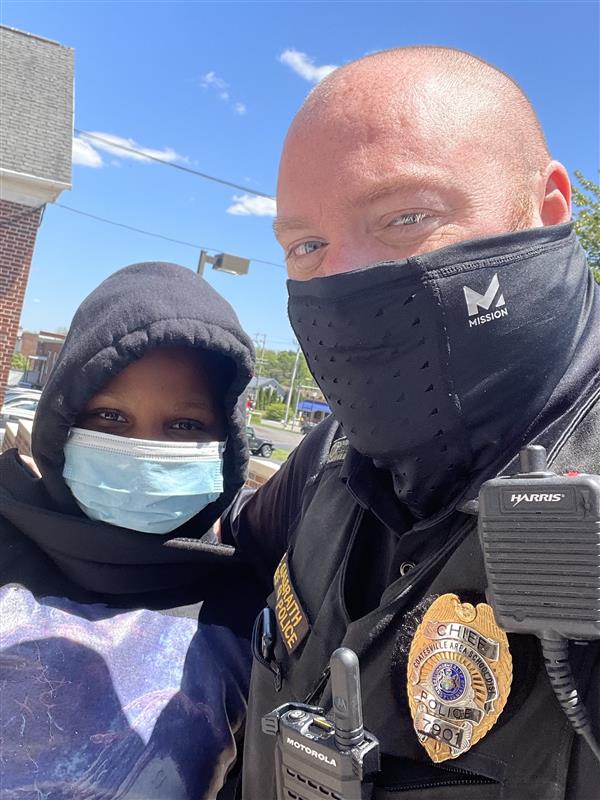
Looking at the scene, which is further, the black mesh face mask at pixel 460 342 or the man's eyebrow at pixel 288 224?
the man's eyebrow at pixel 288 224

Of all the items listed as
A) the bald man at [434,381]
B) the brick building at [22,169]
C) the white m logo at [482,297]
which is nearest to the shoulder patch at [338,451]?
the bald man at [434,381]

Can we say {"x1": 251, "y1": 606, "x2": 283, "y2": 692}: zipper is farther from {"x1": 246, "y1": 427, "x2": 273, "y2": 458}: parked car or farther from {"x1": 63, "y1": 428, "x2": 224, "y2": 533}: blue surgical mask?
{"x1": 246, "y1": 427, "x2": 273, "y2": 458}: parked car

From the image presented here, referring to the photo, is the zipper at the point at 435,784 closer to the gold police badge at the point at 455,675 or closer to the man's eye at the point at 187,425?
the gold police badge at the point at 455,675

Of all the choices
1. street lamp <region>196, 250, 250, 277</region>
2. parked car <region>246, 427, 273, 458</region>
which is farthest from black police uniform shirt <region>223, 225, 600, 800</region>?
parked car <region>246, 427, 273, 458</region>

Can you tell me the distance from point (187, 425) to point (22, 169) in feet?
36.2

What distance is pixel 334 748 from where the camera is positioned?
0.81m

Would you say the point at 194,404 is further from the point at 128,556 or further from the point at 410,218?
the point at 410,218

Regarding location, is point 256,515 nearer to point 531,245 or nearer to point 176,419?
point 176,419

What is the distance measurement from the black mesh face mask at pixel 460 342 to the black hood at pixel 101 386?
84 cm

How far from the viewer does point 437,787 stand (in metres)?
0.81

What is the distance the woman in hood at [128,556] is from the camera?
4.42 ft

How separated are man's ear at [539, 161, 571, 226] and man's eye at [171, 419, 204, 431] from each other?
1.19 meters

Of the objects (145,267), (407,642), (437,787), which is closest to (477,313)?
(407,642)

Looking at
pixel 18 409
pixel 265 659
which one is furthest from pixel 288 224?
pixel 18 409
